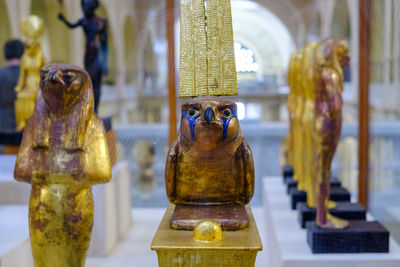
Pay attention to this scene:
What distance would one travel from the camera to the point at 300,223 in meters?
2.41

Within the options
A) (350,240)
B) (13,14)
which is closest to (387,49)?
(350,240)

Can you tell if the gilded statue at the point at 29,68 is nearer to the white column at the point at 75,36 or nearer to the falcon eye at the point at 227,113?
the white column at the point at 75,36

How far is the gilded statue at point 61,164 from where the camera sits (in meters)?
1.64

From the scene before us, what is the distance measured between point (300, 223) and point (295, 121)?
0.76 meters

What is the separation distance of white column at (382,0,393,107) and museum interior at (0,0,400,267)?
0.01 meters

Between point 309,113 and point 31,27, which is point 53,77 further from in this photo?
point 31,27

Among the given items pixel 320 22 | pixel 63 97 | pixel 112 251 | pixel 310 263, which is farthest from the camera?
pixel 320 22

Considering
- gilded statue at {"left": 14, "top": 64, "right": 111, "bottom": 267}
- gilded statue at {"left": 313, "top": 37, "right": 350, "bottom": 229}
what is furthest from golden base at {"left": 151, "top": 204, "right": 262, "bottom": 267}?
gilded statue at {"left": 313, "top": 37, "right": 350, "bottom": 229}

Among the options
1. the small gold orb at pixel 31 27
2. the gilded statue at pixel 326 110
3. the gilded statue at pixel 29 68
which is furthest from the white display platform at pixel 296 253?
the small gold orb at pixel 31 27

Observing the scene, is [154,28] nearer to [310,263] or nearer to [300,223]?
[300,223]

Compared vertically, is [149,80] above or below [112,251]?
above

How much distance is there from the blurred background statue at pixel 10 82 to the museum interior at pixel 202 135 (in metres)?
0.02

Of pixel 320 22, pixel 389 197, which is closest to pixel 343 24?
pixel 320 22

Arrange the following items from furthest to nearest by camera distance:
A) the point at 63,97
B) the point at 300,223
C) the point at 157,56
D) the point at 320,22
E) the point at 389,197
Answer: the point at 389,197
the point at 320,22
the point at 157,56
the point at 300,223
the point at 63,97
